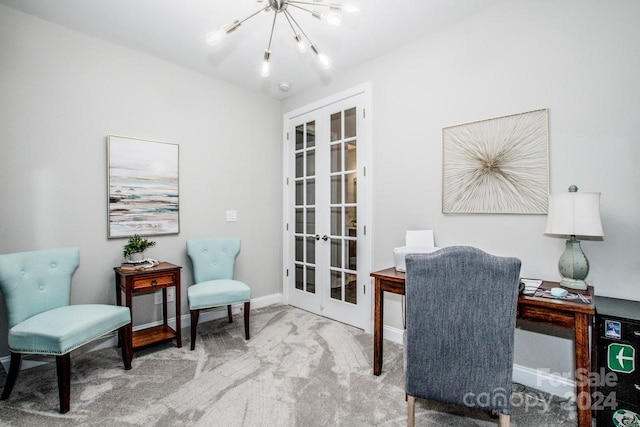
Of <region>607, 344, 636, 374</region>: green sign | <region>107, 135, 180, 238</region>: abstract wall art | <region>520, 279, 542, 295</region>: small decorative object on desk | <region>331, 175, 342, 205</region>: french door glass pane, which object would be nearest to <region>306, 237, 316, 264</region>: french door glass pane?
<region>331, 175, 342, 205</region>: french door glass pane

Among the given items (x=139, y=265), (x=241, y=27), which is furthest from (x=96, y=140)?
(x=241, y=27)

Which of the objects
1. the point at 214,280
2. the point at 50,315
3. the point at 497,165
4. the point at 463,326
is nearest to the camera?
the point at 463,326

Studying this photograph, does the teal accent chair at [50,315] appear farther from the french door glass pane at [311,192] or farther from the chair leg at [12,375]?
the french door glass pane at [311,192]

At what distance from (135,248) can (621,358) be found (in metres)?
3.29

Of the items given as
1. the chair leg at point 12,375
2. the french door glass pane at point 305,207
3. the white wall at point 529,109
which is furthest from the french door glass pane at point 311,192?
the chair leg at point 12,375

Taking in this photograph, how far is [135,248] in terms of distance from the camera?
2.63 metres

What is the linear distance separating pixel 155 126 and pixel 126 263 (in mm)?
1327

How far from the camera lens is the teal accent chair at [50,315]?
70.6 inches

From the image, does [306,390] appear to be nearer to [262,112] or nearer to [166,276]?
[166,276]

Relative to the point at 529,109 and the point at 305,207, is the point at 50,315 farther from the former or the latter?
the point at 529,109

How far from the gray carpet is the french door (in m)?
0.64

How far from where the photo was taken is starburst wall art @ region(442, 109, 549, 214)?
6.71 feet

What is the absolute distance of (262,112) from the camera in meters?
3.81

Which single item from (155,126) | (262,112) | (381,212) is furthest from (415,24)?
(155,126)
